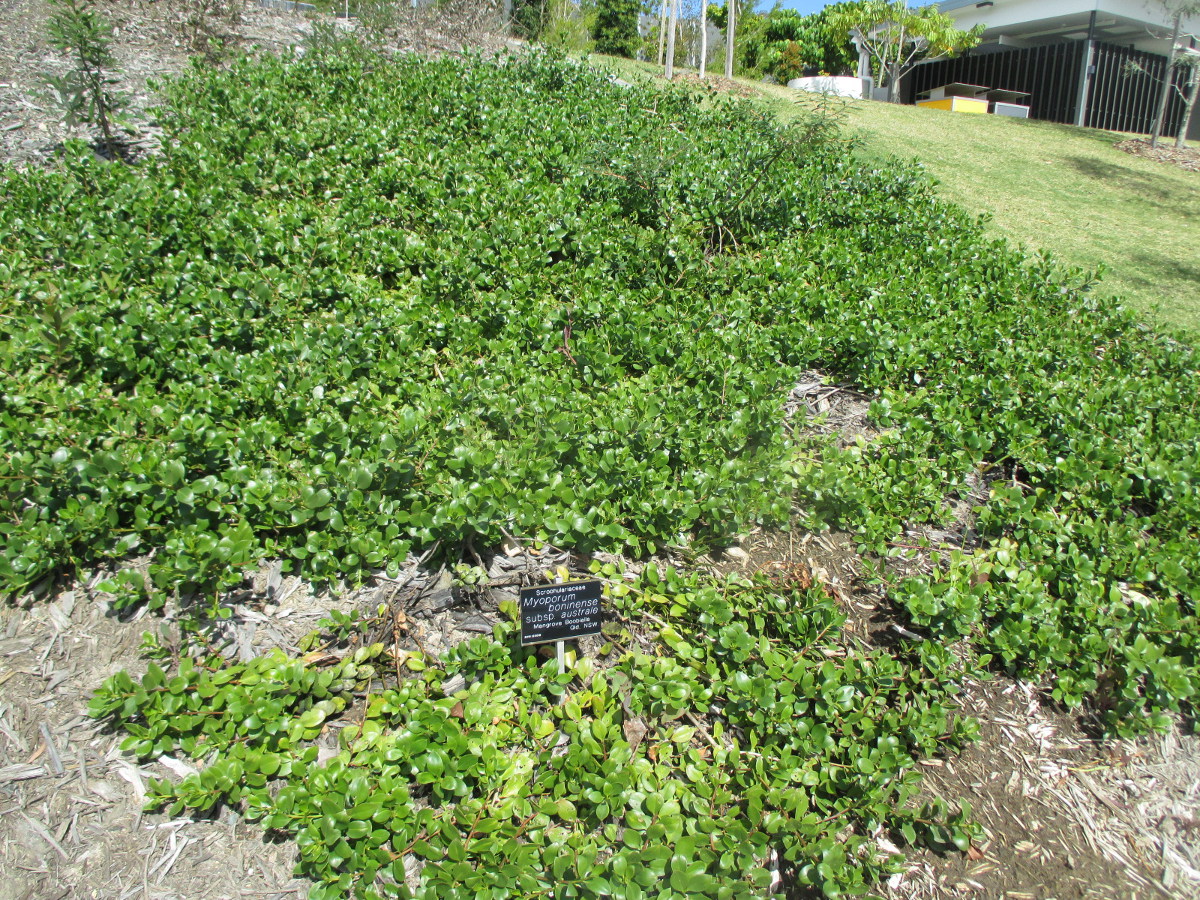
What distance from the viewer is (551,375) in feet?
11.7

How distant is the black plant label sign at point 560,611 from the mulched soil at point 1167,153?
1237 cm

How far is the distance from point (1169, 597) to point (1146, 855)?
1.05 meters

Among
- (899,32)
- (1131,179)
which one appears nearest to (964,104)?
(899,32)

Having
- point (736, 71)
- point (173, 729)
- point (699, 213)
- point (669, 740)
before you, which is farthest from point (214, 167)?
point (736, 71)

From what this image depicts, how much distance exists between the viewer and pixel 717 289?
4.55 metres

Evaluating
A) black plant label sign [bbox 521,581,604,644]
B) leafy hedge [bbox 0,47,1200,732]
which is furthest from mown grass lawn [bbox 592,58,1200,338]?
black plant label sign [bbox 521,581,604,644]

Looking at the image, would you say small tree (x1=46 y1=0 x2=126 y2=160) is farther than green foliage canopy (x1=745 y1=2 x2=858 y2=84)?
No

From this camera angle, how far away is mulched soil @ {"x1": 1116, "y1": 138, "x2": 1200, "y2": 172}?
11078mm

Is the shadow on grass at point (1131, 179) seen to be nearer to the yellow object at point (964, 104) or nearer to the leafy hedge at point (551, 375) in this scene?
the leafy hedge at point (551, 375)

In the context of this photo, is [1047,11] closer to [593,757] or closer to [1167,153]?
[1167,153]

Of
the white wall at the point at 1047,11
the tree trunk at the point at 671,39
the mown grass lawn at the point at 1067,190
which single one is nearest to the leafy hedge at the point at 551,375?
the mown grass lawn at the point at 1067,190

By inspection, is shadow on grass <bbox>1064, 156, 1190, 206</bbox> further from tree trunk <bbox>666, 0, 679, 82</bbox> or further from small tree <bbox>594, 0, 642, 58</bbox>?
small tree <bbox>594, 0, 642, 58</bbox>

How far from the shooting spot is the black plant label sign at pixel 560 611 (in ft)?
7.72

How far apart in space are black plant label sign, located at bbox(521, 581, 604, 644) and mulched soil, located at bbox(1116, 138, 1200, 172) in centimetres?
1237
